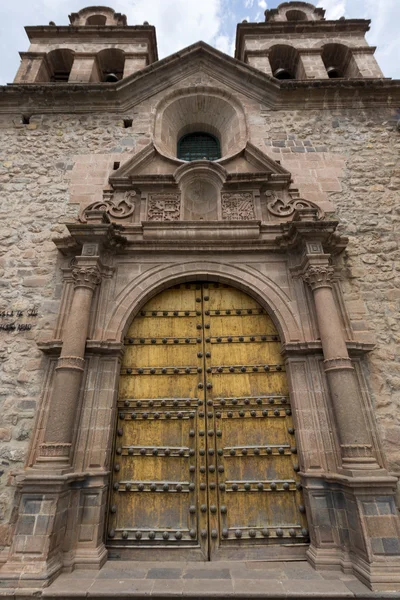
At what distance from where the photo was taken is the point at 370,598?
286cm

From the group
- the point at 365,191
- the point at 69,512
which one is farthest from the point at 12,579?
the point at 365,191

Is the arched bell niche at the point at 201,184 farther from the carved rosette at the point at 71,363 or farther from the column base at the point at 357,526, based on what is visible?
the column base at the point at 357,526

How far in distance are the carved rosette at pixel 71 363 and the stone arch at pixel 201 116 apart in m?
4.53

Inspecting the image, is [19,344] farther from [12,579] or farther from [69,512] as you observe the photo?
[12,579]

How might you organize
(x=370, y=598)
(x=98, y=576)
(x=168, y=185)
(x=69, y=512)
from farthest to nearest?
(x=168, y=185)
(x=69, y=512)
(x=98, y=576)
(x=370, y=598)

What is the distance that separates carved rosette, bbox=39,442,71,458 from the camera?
11.9ft

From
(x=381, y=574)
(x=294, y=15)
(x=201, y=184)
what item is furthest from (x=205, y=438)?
(x=294, y=15)

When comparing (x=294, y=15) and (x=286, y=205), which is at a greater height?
(x=294, y=15)

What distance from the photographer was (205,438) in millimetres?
4219

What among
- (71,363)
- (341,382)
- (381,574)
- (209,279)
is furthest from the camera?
(209,279)

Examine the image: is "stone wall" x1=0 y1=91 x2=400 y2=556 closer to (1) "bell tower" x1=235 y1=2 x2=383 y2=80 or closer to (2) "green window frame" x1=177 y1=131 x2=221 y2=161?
(2) "green window frame" x1=177 y1=131 x2=221 y2=161

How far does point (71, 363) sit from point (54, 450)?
98 centimetres

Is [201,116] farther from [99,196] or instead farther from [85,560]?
[85,560]

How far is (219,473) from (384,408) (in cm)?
229
